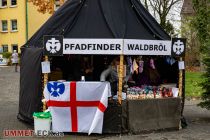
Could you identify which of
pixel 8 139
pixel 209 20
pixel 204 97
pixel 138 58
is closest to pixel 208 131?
pixel 204 97

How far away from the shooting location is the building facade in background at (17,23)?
50656 mm

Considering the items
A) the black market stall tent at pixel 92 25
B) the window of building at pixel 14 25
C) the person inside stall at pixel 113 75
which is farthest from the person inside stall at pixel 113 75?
the window of building at pixel 14 25

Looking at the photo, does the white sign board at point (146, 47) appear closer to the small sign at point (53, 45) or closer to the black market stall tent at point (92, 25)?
the black market stall tent at point (92, 25)

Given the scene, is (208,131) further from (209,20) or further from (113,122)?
(209,20)

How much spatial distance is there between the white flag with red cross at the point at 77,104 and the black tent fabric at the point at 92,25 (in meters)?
0.93

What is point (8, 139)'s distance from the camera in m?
10.5

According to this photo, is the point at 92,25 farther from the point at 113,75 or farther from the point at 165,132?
the point at 165,132

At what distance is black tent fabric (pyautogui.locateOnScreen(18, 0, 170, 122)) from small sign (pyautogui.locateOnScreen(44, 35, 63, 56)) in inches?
18.3

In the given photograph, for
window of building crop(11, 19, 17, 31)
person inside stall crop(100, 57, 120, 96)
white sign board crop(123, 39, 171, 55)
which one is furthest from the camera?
window of building crop(11, 19, 17, 31)

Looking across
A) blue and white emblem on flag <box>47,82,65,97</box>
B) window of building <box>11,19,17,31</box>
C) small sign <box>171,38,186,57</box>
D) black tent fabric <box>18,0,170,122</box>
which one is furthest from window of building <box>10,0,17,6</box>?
blue and white emblem on flag <box>47,82,65,97</box>

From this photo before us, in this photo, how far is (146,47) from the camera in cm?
1128

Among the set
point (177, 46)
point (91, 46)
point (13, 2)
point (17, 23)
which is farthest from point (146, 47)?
point (13, 2)

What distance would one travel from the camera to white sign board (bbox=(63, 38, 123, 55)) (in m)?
10.8

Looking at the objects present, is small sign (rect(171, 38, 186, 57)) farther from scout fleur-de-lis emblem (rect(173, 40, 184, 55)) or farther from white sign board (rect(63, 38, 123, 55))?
white sign board (rect(63, 38, 123, 55))
